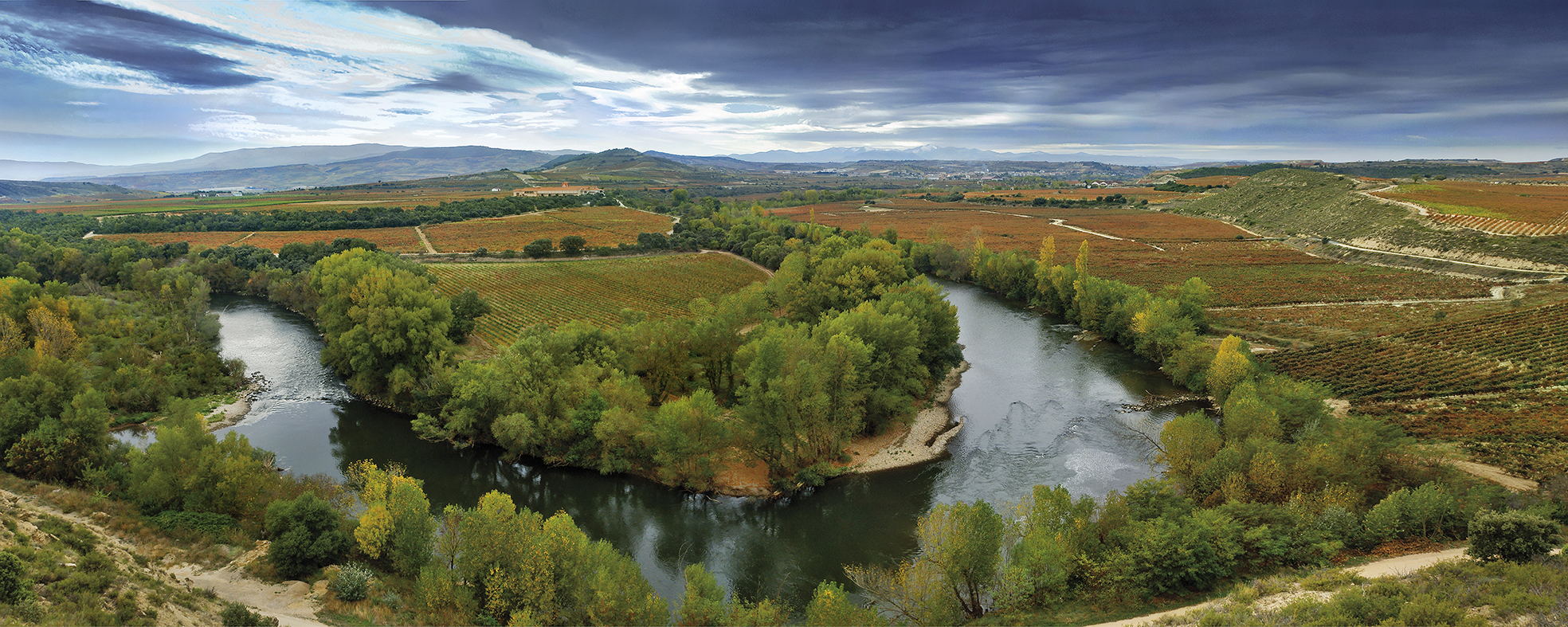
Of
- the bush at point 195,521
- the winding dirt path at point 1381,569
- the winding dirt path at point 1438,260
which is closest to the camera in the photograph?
the winding dirt path at point 1381,569

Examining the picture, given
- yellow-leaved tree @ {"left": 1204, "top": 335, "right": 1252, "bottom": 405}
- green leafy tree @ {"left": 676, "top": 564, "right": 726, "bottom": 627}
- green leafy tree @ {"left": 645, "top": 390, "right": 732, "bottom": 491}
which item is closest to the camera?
green leafy tree @ {"left": 676, "top": 564, "right": 726, "bottom": 627}

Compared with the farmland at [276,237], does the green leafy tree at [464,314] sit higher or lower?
lower

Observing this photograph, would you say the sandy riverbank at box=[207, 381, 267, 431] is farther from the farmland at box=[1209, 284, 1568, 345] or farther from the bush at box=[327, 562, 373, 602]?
the farmland at box=[1209, 284, 1568, 345]

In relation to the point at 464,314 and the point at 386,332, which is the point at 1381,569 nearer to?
the point at 386,332

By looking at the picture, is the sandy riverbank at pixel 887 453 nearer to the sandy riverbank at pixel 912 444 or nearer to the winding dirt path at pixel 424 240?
the sandy riverbank at pixel 912 444

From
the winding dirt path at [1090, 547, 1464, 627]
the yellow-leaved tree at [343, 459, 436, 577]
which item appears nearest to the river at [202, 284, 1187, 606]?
the yellow-leaved tree at [343, 459, 436, 577]

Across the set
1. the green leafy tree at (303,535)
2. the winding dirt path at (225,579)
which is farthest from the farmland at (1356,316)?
the winding dirt path at (225,579)
